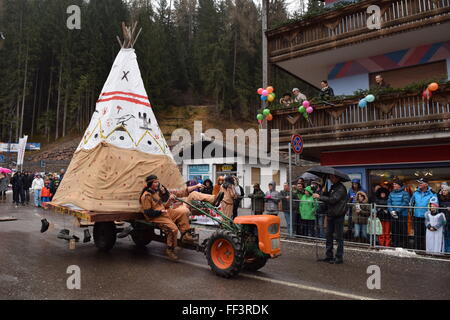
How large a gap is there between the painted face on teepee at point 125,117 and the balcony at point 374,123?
5.74 m

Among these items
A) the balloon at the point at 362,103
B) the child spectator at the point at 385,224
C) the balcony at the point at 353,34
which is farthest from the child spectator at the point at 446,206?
the balcony at the point at 353,34

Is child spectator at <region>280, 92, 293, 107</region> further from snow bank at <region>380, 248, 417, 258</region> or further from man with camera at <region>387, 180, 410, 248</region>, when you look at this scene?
snow bank at <region>380, 248, 417, 258</region>

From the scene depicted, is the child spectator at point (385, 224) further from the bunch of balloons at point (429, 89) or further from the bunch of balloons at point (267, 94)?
the bunch of balloons at point (267, 94)

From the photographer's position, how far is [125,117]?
7.79 meters

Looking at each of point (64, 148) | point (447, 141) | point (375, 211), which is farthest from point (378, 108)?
point (64, 148)

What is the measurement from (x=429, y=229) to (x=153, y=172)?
6298 mm

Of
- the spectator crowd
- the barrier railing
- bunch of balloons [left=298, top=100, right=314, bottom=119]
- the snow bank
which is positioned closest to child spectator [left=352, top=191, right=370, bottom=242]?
the barrier railing

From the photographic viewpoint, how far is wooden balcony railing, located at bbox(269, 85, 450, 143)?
32.6 ft

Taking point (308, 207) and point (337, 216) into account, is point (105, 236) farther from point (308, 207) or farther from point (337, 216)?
point (308, 207)

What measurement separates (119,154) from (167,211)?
5.75 feet

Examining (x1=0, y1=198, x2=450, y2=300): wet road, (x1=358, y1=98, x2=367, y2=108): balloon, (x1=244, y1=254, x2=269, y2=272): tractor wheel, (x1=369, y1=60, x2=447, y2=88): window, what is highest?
(x1=369, y1=60, x2=447, y2=88): window

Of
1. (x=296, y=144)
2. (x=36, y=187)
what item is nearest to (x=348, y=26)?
(x=296, y=144)

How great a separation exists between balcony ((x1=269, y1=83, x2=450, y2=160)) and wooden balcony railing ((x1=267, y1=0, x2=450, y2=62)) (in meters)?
2.35

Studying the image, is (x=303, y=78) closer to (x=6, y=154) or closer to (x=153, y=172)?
(x=153, y=172)
